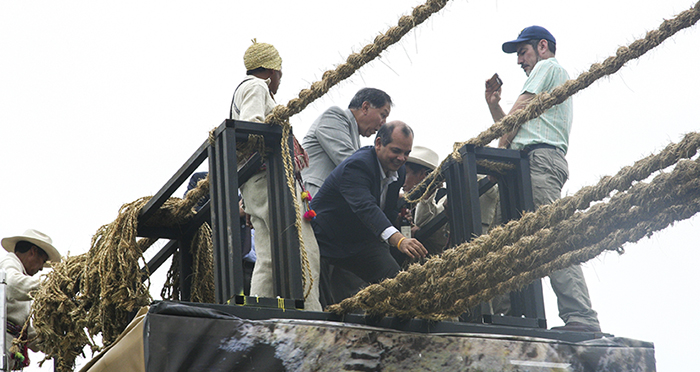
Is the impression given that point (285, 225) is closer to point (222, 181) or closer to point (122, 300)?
point (222, 181)

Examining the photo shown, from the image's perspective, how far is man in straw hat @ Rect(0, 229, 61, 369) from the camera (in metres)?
5.92

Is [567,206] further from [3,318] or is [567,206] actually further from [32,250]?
[32,250]

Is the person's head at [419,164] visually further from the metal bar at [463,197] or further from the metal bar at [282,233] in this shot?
the metal bar at [282,233]

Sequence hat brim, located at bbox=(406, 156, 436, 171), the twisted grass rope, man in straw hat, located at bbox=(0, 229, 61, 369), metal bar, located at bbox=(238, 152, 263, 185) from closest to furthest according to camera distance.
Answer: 1. metal bar, located at bbox=(238, 152, 263, 185)
2. the twisted grass rope
3. man in straw hat, located at bbox=(0, 229, 61, 369)
4. hat brim, located at bbox=(406, 156, 436, 171)

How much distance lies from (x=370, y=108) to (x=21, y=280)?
2.70m

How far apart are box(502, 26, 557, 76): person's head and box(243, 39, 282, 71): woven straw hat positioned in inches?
60.2

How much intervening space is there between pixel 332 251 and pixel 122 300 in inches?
49.0

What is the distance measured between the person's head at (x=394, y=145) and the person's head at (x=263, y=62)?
72 centimetres

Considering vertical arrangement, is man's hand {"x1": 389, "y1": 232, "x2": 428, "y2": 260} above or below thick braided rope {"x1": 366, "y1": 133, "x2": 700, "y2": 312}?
above

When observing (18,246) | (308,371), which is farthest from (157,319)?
(18,246)

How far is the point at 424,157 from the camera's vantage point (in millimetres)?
6227

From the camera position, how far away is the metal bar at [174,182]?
4.55 metres

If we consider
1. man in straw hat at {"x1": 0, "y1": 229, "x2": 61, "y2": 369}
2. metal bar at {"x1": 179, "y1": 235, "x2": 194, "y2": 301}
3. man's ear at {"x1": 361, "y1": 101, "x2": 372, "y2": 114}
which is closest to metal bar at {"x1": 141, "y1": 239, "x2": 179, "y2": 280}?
metal bar at {"x1": 179, "y1": 235, "x2": 194, "y2": 301}

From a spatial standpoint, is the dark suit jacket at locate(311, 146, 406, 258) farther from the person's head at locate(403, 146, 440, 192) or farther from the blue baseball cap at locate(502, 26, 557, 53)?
the blue baseball cap at locate(502, 26, 557, 53)
